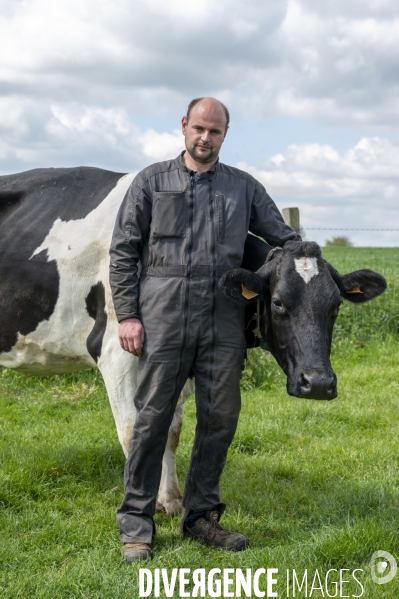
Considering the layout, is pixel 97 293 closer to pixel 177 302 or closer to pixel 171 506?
pixel 177 302

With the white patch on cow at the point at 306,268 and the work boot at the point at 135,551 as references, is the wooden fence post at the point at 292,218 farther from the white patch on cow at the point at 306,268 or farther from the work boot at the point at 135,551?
the work boot at the point at 135,551

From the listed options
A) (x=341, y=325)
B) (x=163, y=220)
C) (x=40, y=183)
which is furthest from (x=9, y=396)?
(x=341, y=325)

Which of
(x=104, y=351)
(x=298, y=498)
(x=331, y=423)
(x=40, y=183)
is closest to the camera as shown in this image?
(x=104, y=351)

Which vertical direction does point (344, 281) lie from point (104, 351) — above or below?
above

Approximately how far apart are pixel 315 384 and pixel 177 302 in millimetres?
908

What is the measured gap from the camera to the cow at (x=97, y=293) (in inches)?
164

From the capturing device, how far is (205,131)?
14.2 ft

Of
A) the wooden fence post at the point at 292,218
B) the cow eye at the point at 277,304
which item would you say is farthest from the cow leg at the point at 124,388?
the wooden fence post at the point at 292,218

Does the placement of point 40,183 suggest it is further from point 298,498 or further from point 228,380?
point 298,498

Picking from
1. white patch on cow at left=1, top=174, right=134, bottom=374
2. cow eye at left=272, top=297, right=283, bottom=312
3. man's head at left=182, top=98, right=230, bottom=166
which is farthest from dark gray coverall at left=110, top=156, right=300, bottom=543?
white patch on cow at left=1, top=174, right=134, bottom=374

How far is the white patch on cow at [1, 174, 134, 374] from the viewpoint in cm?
504

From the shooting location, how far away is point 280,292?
4.20 m

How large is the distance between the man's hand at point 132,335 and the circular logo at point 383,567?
178 centimetres

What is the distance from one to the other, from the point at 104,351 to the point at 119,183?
1.29 m
